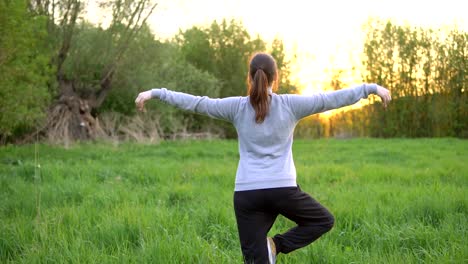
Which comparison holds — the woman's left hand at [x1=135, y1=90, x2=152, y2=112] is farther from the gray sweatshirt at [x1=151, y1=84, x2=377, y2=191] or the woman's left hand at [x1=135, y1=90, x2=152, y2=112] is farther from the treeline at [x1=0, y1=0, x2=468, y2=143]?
the treeline at [x1=0, y1=0, x2=468, y2=143]

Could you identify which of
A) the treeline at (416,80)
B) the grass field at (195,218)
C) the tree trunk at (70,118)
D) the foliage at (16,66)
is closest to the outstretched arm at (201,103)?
the grass field at (195,218)

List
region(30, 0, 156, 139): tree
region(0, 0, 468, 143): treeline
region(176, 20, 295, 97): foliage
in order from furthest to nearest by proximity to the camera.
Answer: region(176, 20, 295, 97): foliage → region(30, 0, 156, 139): tree → region(0, 0, 468, 143): treeline

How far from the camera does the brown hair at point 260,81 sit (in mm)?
3236

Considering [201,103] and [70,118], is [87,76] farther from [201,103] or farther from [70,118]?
[201,103]

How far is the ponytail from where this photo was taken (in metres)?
3.23

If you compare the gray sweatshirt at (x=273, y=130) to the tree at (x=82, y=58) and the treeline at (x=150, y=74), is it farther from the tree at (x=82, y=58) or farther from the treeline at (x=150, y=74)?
the tree at (x=82, y=58)

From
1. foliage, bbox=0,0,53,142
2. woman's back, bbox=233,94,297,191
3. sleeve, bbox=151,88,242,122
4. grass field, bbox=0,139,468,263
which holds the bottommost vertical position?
grass field, bbox=0,139,468,263

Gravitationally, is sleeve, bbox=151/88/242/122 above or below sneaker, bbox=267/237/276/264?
above

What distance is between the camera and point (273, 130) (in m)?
3.29

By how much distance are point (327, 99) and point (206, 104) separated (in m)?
0.91

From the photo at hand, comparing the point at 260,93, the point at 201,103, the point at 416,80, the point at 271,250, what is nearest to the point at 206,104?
the point at 201,103

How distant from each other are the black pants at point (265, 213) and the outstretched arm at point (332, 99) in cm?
60

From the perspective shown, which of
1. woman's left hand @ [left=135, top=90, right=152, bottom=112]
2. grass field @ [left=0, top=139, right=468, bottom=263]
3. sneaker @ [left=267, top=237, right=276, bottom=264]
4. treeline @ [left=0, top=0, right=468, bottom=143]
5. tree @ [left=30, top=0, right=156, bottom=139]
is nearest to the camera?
sneaker @ [left=267, top=237, right=276, bottom=264]

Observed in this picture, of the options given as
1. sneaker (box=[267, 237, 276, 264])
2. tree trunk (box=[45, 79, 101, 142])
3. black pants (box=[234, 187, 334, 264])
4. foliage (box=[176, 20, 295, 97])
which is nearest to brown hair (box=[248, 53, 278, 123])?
black pants (box=[234, 187, 334, 264])
